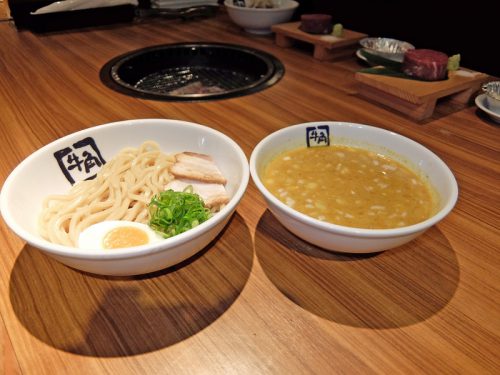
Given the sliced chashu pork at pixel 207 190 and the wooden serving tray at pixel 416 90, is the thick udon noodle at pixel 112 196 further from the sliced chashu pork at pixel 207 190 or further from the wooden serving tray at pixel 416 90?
the wooden serving tray at pixel 416 90

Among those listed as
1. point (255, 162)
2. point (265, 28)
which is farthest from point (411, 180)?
point (265, 28)

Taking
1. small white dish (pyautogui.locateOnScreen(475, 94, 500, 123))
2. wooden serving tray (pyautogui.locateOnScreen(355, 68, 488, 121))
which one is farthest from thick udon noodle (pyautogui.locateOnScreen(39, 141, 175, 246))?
small white dish (pyautogui.locateOnScreen(475, 94, 500, 123))

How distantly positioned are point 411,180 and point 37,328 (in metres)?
0.94

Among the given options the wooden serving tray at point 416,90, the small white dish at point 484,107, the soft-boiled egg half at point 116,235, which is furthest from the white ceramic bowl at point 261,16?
the soft-boiled egg half at point 116,235

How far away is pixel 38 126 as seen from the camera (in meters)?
1.47

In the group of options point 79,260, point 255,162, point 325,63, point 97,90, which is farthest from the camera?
point 325,63

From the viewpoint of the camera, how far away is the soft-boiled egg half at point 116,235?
826 mm

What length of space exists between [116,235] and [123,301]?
147 mm

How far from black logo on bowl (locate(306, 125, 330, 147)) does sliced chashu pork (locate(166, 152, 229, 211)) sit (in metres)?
0.28

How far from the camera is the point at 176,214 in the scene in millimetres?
830

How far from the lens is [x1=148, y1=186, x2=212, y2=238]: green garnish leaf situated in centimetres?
82

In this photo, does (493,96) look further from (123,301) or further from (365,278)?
(123,301)

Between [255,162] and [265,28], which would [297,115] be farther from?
[265,28]

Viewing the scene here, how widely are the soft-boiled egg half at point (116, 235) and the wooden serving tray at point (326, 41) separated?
5.61ft
